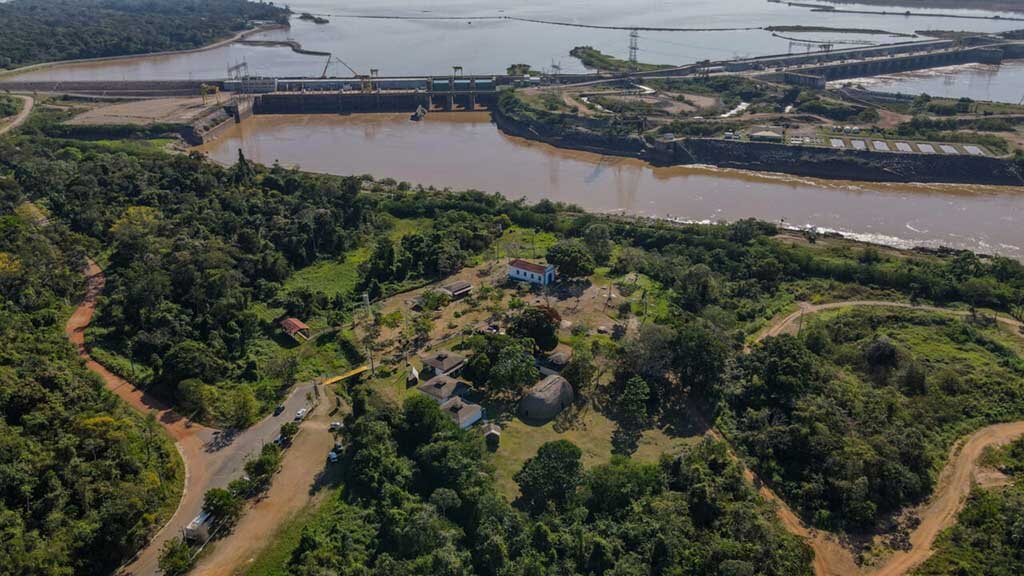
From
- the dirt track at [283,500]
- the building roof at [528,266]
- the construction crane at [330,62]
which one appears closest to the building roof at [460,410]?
the dirt track at [283,500]

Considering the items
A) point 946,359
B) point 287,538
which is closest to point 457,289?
point 287,538

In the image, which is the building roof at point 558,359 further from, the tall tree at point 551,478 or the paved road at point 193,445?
the paved road at point 193,445

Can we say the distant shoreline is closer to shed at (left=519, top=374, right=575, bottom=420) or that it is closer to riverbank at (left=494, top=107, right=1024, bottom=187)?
riverbank at (left=494, top=107, right=1024, bottom=187)

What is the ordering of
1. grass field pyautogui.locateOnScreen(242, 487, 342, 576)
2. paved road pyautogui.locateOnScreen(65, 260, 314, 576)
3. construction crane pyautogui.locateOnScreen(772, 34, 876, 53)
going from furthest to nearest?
1. construction crane pyautogui.locateOnScreen(772, 34, 876, 53)
2. paved road pyautogui.locateOnScreen(65, 260, 314, 576)
3. grass field pyautogui.locateOnScreen(242, 487, 342, 576)

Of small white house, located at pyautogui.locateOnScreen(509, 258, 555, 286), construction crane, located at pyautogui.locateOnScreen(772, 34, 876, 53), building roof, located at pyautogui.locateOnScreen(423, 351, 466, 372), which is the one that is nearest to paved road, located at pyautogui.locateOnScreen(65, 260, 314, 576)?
building roof, located at pyautogui.locateOnScreen(423, 351, 466, 372)

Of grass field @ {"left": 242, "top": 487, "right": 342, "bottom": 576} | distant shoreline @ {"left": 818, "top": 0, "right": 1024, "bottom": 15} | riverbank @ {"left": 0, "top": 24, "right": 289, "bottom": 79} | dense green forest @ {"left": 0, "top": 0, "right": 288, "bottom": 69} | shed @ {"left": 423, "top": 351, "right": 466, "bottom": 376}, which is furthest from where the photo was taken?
distant shoreline @ {"left": 818, "top": 0, "right": 1024, "bottom": 15}

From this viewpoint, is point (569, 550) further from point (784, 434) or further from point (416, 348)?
point (416, 348)

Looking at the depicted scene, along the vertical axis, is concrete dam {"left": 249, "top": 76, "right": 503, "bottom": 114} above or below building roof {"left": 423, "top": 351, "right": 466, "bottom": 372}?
above

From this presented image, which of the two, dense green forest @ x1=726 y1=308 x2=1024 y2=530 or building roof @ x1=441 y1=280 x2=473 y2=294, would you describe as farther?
building roof @ x1=441 y1=280 x2=473 y2=294
